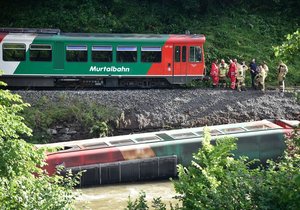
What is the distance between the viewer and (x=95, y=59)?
2423cm

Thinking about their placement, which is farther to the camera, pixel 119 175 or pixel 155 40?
pixel 155 40

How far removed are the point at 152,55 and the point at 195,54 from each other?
1.93 metres

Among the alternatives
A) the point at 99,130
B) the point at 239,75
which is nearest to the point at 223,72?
the point at 239,75

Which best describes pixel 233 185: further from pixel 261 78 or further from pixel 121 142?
pixel 261 78

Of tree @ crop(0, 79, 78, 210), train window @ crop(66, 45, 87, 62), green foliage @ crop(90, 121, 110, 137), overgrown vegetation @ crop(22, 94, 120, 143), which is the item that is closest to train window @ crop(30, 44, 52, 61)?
train window @ crop(66, 45, 87, 62)

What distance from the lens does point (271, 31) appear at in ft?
103

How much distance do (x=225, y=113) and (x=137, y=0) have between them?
42.8 ft

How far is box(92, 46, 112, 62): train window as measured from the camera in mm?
24188

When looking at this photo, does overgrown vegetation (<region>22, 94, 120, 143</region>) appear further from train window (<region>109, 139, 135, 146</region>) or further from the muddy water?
the muddy water

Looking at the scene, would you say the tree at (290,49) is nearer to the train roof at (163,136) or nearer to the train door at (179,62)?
the train roof at (163,136)

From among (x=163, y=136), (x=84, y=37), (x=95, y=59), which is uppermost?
(x=84, y=37)

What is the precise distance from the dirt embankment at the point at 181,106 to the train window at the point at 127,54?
189 centimetres

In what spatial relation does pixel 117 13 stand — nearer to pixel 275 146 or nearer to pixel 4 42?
pixel 4 42

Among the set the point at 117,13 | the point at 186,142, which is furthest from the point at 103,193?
the point at 117,13
